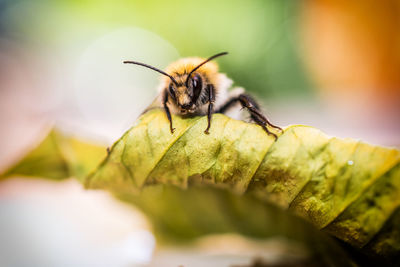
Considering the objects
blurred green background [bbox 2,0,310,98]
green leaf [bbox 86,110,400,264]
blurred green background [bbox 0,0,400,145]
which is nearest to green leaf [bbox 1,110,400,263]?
green leaf [bbox 86,110,400,264]

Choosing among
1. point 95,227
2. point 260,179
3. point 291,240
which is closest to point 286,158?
point 260,179

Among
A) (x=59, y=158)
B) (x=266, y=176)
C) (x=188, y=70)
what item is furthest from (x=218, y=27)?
(x=266, y=176)

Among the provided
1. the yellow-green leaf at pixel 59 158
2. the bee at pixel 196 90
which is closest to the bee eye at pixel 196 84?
the bee at pixel 196 90

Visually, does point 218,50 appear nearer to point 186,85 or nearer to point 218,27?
point 218,27

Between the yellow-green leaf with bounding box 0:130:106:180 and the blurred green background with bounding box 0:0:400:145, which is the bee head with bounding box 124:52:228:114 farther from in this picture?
the blurred green background with bounding box 0:0:400:145

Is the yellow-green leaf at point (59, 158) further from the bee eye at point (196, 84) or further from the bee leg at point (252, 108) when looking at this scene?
the bee leg at point (252, 108)

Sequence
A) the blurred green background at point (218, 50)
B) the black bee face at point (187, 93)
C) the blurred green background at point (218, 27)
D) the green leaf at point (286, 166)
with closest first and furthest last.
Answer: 1. the green leaf at point (286, 166)
2. the black bee face at point (187, 93)
3. the blurred green background at point (218, 50)
4. the blurred green background at point (218, 27)

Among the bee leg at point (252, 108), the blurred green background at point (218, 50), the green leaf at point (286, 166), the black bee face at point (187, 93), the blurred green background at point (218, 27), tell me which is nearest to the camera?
the green leaf at point (286, 166)

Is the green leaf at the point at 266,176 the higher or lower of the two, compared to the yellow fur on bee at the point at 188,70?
lower

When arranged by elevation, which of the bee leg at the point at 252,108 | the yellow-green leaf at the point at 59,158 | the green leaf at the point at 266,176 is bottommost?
the yellow-green leaf at the point at 59,158
